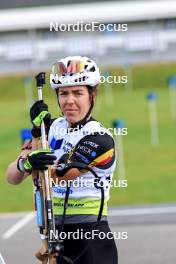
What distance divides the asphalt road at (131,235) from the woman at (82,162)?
395 cm

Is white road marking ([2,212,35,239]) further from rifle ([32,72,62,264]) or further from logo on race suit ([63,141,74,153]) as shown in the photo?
rifle ([32,72,62,264])

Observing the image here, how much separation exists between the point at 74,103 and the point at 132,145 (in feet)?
47.4

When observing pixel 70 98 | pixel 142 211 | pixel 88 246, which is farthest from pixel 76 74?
pixel 142 211

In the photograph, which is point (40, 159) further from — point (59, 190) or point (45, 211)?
point (59, 190)

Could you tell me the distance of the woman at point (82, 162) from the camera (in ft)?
16.3

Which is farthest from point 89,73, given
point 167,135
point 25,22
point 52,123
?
point 25,22

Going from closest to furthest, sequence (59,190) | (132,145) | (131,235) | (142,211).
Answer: (59,190) → (131,235) → (142,211) → (132,145)

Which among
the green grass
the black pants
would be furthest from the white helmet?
the green grass

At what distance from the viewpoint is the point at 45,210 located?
15.5 ft

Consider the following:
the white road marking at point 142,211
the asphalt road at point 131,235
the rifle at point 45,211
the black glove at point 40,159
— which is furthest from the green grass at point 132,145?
the black glove at point 40,159

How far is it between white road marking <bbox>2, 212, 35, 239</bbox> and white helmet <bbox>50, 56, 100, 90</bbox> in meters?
5.78

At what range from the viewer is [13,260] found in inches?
361

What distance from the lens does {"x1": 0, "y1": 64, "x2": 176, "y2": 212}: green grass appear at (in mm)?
13406

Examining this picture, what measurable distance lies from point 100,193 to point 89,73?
0.68 meters
